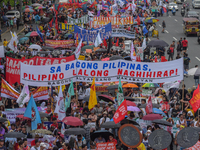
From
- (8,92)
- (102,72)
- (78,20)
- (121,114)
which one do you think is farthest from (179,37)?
(121,114)

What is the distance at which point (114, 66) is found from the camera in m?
16.7

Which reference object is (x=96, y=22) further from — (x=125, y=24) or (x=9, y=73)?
(x=9, y=73)

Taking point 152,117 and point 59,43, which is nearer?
point 152,117

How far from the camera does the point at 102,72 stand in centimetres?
1670

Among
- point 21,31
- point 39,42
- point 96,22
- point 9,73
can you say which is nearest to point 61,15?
point 21,31

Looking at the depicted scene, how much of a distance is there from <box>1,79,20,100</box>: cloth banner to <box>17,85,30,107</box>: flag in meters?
0.62

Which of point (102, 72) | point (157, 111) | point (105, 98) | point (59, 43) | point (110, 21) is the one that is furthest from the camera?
point (110, 21)

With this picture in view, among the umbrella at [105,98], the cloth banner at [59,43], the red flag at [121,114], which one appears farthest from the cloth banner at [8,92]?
the cloth banner at [59,43]

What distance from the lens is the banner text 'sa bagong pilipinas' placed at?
52.9ft

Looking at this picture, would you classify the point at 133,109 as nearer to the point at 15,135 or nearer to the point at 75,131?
the point at 75,131

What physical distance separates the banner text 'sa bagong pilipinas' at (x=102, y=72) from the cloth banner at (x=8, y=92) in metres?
0.64

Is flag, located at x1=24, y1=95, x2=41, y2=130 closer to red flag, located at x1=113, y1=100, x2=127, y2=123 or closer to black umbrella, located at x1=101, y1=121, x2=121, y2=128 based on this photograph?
black umbrella, located at x1=101, y1=121, x2=121, y2=128

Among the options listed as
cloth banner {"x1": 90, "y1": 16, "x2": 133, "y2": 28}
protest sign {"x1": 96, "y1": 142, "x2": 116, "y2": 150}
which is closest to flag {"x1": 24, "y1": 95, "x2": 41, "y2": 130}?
protest sign {"x1": 96, "y1": 142, "x2": 116, "y2": 150}

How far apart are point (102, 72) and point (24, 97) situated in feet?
10.3
